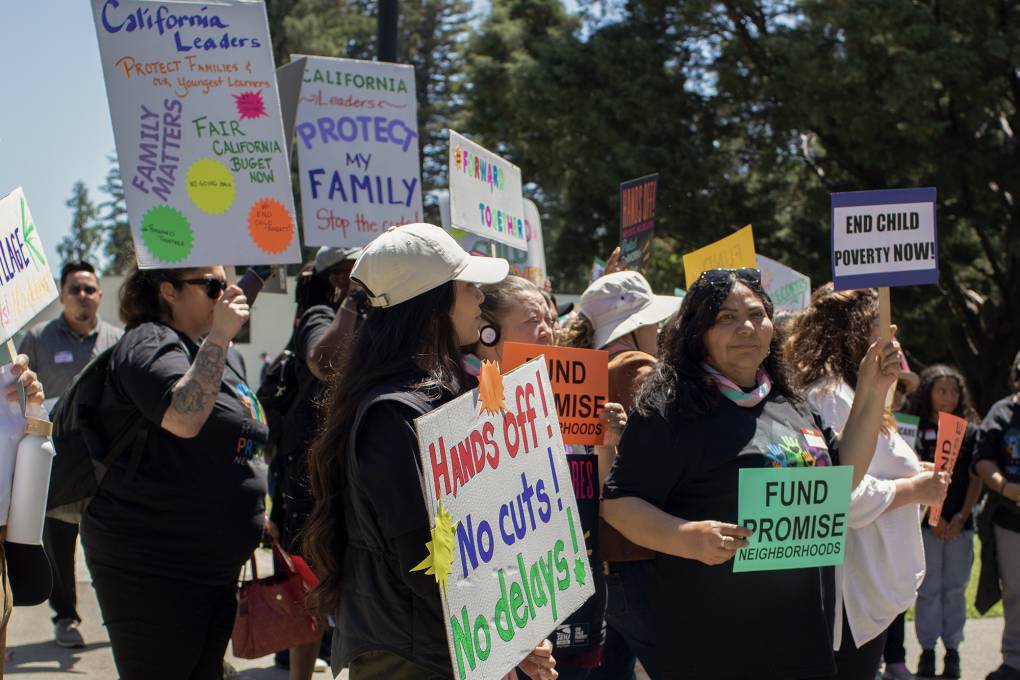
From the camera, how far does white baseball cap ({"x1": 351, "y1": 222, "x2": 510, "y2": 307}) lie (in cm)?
255

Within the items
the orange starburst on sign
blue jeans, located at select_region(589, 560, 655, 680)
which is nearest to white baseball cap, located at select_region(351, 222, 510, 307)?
the orange starburst on sign

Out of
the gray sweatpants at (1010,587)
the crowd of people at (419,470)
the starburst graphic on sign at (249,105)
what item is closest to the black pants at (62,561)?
the crowd of people at (419,470)

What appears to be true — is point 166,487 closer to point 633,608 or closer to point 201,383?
point 201,383

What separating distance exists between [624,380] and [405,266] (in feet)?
6.06

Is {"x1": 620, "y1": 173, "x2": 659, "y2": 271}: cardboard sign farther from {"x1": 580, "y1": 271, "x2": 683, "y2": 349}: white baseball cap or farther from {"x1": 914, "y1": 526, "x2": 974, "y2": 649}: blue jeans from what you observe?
{"x1": 914, "y1": 526, "x2": 974, "y2": 649}: blue jeans

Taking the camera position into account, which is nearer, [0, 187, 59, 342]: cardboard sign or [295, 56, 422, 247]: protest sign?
[0, 187, 59, 342]: cardboard sign

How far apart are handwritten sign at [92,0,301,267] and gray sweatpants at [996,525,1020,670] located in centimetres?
452

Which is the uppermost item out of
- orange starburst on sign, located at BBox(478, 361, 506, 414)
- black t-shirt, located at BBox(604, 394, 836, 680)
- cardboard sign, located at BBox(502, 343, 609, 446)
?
orange starburst on sign, located at BBox(478, 361, 506, 414)

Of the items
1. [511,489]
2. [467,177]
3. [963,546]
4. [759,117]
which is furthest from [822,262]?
[511,489]

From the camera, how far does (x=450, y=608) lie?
7.16 ft

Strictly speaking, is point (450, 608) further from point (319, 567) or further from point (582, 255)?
point (582, 255)

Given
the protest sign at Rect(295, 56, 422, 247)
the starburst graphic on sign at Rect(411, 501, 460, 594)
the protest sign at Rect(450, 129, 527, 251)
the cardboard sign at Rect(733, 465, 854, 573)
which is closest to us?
the starburst graphic on sign at Rect(411, 501, 460, 594)

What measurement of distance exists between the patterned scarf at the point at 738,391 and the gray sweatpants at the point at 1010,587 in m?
3.74

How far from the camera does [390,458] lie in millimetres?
2375
